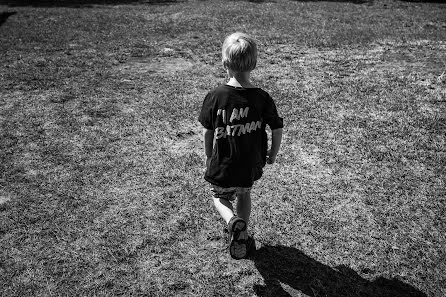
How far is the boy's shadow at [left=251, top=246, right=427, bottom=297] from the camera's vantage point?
9.75 feet

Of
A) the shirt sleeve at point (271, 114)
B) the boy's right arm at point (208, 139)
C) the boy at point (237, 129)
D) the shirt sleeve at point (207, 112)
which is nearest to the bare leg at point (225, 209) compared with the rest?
the boy at point (237, 129)

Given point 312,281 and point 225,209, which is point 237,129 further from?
point 312,281

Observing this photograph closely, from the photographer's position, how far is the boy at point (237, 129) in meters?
2.71

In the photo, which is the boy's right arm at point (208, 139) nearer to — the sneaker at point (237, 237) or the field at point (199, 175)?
the sneaker at point (237, 237)

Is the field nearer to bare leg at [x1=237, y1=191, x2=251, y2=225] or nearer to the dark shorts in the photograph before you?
bare leg at [x1=237, y1=191, x2=251, y2=225]

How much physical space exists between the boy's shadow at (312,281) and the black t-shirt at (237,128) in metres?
0.76

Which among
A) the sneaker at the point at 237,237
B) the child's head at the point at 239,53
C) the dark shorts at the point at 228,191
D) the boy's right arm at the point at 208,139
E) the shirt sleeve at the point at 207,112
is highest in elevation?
the child's head at the point at 239,53

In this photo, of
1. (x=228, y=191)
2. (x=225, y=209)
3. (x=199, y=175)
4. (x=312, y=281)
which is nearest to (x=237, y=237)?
(x=225, y=209)

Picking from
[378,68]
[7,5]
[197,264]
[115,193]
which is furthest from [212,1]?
[197,264]

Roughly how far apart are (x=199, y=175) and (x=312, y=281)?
5.95 ft

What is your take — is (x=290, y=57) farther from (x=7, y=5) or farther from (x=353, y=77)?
(x=7, y=5)

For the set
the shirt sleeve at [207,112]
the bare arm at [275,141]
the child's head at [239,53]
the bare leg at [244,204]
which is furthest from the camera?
the bare leg at [244,204]

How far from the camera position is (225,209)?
10.1 ft

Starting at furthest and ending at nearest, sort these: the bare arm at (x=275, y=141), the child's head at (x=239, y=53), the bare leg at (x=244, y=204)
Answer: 1. the bare leg at (x=244, y=204)
2. the bare arm at (x=275, y=141)
3. the child's head at (x=239, y=53)
